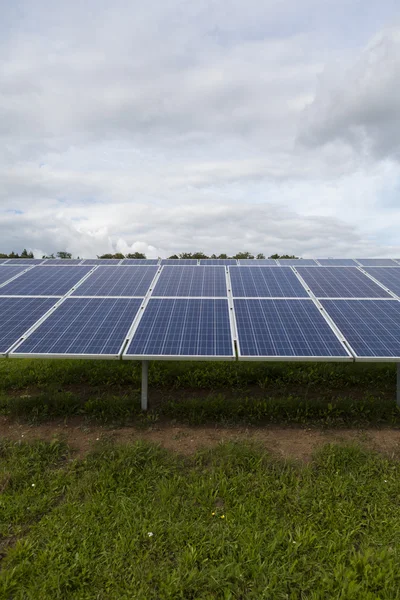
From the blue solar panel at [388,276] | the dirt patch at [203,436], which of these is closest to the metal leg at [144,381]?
the dirt patch at [203,436]

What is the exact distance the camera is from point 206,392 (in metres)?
9.73

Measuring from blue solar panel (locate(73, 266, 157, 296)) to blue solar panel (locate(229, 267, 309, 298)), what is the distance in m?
2.68

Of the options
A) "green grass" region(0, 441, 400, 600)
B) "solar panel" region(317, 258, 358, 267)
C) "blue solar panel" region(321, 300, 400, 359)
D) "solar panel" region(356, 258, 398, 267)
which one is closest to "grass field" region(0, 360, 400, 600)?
"green grass" region(0, 441, 400, 600)

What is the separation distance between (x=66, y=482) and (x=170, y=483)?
177 cm

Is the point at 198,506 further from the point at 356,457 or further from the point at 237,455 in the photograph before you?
the point at 356,457

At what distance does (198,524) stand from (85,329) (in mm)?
4738

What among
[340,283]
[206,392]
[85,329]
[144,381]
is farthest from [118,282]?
[340,283]

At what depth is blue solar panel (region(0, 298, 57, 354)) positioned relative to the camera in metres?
7.79

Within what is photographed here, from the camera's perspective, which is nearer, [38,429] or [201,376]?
[38,429]

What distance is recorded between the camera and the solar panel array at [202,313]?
738cm

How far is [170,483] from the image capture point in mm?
5793

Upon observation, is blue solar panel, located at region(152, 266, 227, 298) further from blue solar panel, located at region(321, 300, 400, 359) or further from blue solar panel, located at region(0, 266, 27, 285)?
blue solar panel, located at region(0, 266, 27, 285)

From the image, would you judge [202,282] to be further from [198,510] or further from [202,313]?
[198,510]

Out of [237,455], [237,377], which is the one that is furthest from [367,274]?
[237,455]
